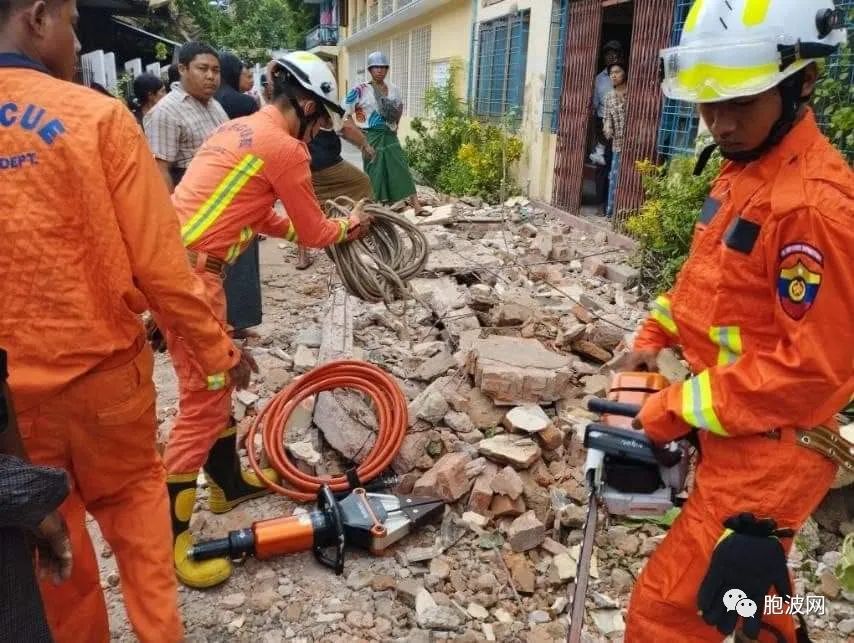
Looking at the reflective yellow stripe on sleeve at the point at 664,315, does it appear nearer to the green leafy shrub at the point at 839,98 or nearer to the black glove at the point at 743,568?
the black glove at the point at 743,568

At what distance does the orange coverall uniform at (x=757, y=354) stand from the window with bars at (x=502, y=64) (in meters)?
10.0

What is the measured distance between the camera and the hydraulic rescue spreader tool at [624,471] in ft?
5.92

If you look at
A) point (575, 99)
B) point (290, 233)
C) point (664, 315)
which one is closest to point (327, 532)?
point (290, 233)

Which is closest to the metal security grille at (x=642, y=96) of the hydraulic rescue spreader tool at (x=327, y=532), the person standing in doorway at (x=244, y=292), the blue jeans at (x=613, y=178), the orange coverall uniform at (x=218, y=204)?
the blue jeans at (x=613, y=178)

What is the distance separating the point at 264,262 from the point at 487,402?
4676mm

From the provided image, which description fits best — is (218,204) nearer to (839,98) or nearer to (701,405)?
(701,405)

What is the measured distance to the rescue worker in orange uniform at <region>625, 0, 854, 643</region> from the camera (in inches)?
59.2

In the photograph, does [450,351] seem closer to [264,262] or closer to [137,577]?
[137,577]

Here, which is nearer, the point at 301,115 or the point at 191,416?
the point at 191,416

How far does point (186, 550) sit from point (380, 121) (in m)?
7.45

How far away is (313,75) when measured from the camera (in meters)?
2.96

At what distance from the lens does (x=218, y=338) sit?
84.2 inches

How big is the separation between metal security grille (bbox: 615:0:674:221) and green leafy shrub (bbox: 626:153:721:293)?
3.77 ft

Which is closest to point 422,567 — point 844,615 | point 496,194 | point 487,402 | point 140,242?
point 487,402
